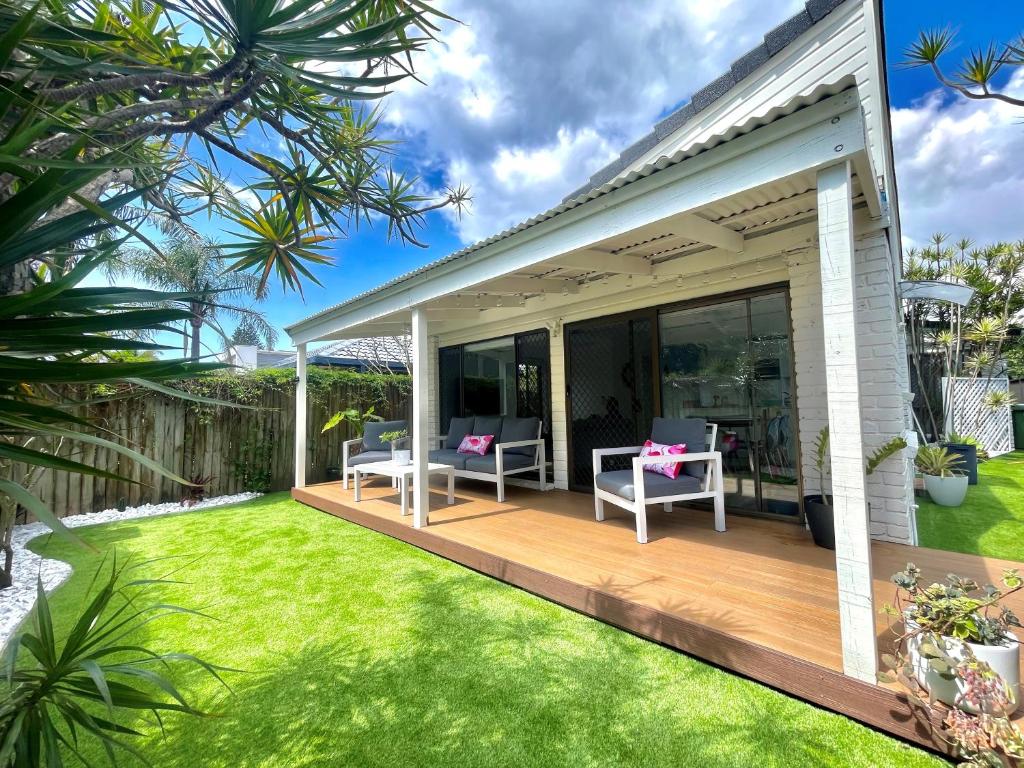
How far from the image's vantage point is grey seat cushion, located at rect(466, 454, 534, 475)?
18.9ft

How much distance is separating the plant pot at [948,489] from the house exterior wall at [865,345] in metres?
1.58

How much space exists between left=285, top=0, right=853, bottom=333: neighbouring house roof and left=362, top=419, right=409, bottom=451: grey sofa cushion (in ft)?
6.33

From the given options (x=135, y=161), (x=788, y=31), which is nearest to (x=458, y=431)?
(x=135, y=161)

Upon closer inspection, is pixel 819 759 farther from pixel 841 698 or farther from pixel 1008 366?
pixel 1008 366

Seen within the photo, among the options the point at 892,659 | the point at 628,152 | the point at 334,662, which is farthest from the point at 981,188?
the point at 334,662

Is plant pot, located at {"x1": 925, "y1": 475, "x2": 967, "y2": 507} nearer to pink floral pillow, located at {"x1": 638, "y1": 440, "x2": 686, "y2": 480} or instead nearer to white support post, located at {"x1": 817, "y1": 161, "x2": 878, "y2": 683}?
pink floral pillow, located at {"x1": 638, "y1": 440, "x2": 686, "y2": 480}

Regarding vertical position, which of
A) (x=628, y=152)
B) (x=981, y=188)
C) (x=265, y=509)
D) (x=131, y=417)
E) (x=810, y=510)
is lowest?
(x=265, y=509)

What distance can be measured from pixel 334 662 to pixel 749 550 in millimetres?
2985

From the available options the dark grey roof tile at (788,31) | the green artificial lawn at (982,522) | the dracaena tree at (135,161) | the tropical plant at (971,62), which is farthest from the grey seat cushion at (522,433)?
the tropical plant at (971,62)

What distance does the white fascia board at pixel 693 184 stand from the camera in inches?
78.2

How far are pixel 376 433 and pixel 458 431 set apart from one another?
1.33 m

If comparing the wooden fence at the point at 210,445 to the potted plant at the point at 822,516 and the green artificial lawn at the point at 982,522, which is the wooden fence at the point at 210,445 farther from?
the green artificial lawn at the point at 982,522

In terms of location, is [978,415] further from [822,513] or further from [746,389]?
[822,513]

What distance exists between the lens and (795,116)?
2.05m
